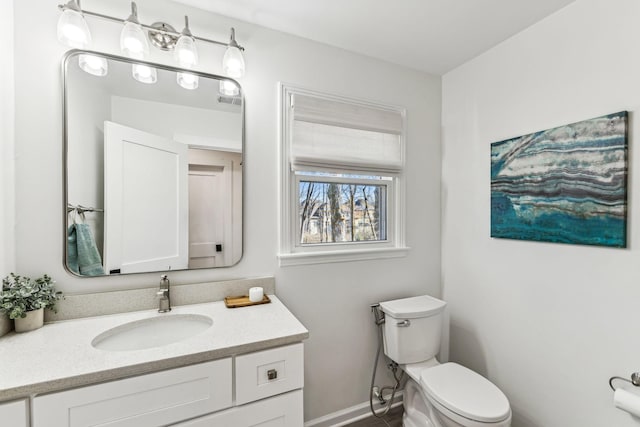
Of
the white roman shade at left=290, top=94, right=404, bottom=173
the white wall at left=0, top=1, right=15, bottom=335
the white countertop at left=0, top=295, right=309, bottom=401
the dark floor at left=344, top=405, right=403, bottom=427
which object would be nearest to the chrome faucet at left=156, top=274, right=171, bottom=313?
the white countertop at left=0, top=295, right=309, bottom=401

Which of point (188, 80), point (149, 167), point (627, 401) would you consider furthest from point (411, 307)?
point (188, 80)

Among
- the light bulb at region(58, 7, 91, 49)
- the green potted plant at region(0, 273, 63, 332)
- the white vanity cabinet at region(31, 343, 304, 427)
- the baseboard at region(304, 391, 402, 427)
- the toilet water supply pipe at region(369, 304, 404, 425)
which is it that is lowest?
the baseboard at region(304, 391, 402, 427)

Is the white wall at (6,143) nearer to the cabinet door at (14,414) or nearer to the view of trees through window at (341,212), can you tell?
the cabinet door at (14,414)

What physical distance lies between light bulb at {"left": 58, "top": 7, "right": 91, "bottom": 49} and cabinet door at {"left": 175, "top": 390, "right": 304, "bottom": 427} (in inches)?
59.1

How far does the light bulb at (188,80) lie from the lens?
1.39 metres

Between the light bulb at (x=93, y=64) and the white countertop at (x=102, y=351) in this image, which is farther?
the light bulb at (x=93, y=64)

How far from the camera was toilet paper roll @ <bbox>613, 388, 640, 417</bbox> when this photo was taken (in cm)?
109

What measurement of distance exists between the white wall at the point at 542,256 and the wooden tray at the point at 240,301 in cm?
138

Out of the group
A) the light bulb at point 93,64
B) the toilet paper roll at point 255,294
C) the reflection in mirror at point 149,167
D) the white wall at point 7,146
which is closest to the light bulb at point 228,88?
the reflection in mirror at point 149,167

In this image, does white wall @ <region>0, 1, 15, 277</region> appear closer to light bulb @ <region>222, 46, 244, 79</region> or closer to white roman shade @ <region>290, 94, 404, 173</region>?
light bulb @ <region>222, 46, 244, 79</region>

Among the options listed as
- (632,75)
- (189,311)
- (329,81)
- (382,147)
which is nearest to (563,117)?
(632,75)

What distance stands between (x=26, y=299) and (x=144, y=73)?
106cm

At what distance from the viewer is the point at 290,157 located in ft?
5.32

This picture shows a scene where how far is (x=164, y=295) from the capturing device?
1.28 metres
